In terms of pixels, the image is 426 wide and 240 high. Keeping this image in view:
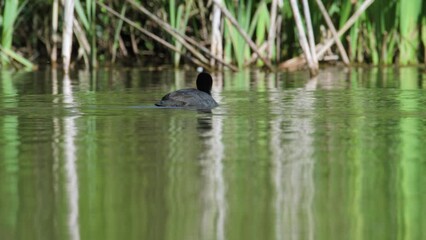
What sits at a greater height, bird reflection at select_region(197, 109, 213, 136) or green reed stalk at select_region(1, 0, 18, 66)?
green reed stalk at select_region(1, 0, 18, 66)

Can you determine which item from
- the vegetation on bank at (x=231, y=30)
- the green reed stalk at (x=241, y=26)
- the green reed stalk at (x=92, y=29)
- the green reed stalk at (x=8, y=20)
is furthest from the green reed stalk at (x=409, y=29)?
the green reed stalk at (x=8, y=20)

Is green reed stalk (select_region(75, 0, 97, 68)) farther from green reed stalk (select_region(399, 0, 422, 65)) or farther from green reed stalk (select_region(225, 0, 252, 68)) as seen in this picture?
green reed stalk (select_region(399, 0, 422, 65))

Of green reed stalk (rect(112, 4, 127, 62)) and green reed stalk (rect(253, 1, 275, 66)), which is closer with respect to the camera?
green reed stalk (rect(253, 1, 275, 66))

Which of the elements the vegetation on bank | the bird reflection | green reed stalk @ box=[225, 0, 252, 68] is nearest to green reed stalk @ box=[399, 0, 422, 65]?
the vegetation on bank

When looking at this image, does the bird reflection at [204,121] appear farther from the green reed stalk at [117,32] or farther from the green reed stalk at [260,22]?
the green reed stalk at [117,32]

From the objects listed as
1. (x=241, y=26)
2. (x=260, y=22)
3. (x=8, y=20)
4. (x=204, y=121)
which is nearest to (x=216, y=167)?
(x=204, y=121)

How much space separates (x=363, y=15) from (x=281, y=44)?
5.05 feet

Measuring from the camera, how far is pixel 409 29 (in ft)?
53.7

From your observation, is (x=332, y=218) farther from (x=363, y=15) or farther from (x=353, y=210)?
(x=363, y=15)

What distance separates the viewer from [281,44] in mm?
17781

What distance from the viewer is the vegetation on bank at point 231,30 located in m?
15.7

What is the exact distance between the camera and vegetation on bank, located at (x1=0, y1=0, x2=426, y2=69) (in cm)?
1566

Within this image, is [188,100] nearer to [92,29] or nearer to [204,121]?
[204,121]

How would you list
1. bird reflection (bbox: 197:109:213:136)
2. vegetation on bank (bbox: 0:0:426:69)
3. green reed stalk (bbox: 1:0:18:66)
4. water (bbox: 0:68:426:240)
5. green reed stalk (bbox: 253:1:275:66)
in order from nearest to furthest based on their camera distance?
water (bbox: 0:68:426:240) < bird reflection (bbox: 197:109:213:136) < green reed stalk (bbox: 1:0:18:66) < vegetation on bank (bbox: 0:0:426:69) < green reed stalk (bbox: 253:1:275:66)
